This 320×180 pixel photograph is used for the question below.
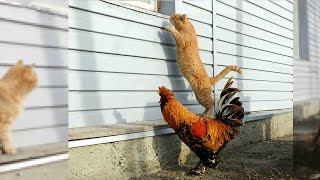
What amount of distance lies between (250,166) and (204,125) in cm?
105

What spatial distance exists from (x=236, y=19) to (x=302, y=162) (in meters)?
3.34

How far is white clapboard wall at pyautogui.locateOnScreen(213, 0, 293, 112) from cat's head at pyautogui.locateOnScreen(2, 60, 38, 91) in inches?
155

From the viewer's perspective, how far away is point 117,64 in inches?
155

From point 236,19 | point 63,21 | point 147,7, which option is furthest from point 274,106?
point 63,21

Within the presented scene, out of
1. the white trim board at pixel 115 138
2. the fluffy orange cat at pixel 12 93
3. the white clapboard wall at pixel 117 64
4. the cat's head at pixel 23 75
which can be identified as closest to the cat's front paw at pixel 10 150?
the fluffy orange cat at pixel 12 93

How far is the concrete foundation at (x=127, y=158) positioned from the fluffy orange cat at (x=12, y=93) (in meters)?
1.34

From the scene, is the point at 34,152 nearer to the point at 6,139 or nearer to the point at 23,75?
the point at 6,139

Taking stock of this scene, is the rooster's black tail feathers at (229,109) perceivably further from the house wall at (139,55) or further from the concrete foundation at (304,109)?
the house wall at (139,55)

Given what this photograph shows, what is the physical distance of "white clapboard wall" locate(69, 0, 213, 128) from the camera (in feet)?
11.5

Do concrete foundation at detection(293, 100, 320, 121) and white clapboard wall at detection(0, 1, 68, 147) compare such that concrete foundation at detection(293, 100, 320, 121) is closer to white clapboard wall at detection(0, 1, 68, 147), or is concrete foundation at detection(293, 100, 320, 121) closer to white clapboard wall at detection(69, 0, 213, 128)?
white clapboard wall at detection(69, 0, 213, 128)

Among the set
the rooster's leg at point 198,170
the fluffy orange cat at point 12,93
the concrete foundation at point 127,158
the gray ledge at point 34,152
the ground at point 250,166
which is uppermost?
the fluffy orange cat at point 12,93

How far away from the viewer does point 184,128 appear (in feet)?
12.0

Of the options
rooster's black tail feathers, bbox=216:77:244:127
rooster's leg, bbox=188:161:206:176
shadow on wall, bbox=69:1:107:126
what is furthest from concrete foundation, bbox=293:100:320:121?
shadow on wall, bbox=69:1:107:126

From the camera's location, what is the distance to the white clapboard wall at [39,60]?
1.76m
